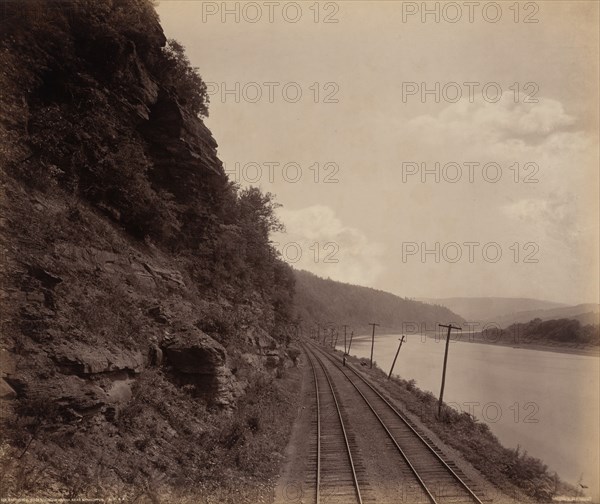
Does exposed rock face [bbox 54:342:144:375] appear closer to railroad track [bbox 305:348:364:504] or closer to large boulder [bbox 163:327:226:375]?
large boulder [bbox 163:327:226:375]

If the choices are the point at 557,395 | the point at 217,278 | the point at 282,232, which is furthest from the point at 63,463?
the point at 557,395

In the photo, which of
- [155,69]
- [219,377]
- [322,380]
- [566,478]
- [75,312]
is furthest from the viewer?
[322,380]

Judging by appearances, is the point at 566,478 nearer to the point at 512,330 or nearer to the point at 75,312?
the point at 75,312

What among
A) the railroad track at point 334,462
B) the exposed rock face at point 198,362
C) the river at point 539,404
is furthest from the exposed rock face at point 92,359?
the river at point 539,404

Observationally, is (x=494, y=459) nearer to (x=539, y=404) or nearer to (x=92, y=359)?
(x=92, y=359)

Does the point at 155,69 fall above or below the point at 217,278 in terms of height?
above

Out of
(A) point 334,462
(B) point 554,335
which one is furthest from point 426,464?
(B) point 554,335
